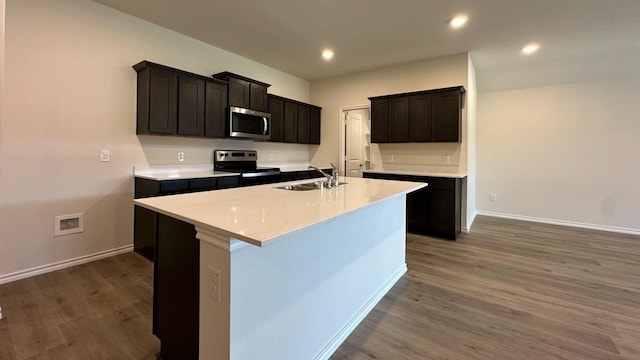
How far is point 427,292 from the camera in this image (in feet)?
7.75

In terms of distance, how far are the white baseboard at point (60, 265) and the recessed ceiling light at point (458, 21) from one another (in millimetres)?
4400

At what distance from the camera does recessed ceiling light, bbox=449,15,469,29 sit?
9.89 ft

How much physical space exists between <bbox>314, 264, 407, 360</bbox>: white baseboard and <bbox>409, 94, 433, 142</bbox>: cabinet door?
232 cm

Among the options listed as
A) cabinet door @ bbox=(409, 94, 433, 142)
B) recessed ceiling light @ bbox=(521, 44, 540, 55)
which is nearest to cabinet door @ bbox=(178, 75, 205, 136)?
cabinet door @ bbox=(409, 94, 433, 142)

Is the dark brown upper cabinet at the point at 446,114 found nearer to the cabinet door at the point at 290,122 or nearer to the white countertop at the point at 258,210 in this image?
the cabinet door at the point at 290,122

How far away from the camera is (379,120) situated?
180 inches

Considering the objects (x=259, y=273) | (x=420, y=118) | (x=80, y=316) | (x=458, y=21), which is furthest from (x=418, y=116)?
(x=80, y=316)

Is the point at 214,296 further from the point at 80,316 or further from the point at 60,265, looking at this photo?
the point at 60,265

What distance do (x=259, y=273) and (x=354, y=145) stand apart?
4.80m

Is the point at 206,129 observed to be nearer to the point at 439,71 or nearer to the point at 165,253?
the point at 165,253

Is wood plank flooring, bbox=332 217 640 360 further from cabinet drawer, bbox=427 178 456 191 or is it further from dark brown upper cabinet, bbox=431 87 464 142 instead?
dark brown upper cabinet, bbox=431 87 464 142

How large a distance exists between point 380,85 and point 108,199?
13.6 ft

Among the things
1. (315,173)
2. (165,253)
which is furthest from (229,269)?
(315,173)

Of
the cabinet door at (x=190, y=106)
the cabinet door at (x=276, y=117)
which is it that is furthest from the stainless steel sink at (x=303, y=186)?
the cabinet door at (x=276, y=117)
